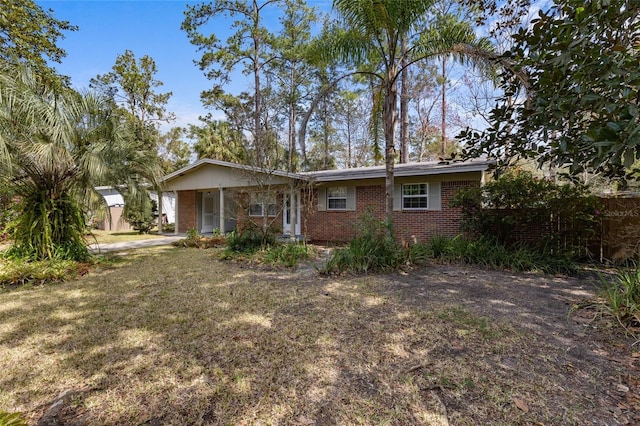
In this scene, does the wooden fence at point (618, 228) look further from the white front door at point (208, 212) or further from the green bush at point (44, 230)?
the white front door at point (208, 212)

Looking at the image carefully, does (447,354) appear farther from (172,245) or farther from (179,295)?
(172,245)

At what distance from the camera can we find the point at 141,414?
7.70 feet

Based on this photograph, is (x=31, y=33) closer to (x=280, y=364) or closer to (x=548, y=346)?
(x=280, y=364)

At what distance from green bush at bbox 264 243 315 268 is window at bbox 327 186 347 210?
155 inches

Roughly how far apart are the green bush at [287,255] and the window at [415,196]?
429 centimetres

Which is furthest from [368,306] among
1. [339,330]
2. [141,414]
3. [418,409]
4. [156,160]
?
[156,160]

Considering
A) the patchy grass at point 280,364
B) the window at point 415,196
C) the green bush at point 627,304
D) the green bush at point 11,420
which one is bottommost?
the patchy grass at point 280,364

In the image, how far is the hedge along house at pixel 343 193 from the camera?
10.2 meters

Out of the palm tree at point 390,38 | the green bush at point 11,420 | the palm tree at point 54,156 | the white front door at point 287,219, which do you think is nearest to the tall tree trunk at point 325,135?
the white front door at point 287,219

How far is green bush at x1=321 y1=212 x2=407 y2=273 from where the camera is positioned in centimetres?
679

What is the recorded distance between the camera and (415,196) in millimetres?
11086

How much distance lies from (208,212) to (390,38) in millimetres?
13758

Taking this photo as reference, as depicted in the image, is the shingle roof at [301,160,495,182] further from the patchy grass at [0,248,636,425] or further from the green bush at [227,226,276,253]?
the patchy grass at [0,248,636,425]

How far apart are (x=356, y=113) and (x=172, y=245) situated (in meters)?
19.2
